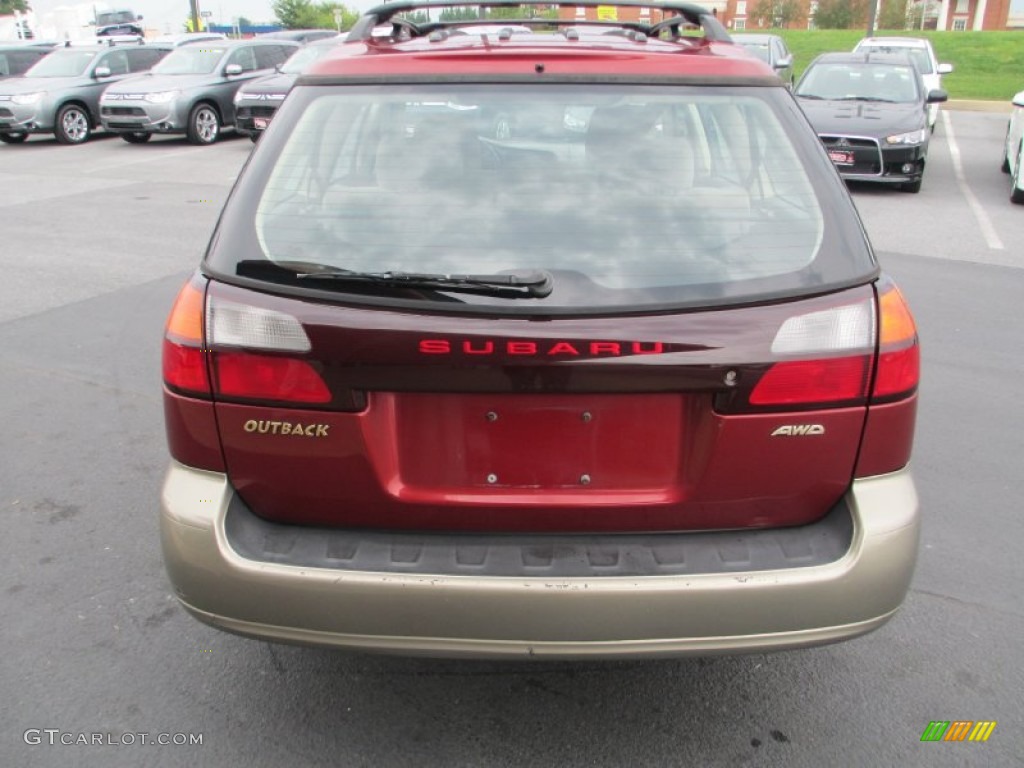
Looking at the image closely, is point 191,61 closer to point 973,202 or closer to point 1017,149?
point 973,202

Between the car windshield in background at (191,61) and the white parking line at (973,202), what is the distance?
13212mm

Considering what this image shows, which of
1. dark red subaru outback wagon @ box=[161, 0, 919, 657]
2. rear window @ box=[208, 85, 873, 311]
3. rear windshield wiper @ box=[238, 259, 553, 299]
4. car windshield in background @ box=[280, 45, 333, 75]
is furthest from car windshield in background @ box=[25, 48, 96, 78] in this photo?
rear windshield wiper @ box=[238, 259, 553, 299]

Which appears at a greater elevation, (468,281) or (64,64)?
(468,281)

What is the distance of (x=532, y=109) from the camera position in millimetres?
2355

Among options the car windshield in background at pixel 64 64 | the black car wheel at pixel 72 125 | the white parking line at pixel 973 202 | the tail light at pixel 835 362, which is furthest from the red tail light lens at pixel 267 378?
the car windshield in background at pixel 64 64

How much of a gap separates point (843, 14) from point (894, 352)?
71.9 meters

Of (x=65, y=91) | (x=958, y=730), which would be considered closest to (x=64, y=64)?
(x=65, y=91)

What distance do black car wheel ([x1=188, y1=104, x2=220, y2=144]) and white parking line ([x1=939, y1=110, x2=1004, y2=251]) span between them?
12.8 meters

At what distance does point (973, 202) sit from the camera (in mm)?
11070

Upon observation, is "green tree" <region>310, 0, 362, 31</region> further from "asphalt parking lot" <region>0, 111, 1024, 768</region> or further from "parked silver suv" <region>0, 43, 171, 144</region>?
"asphalt parking lot" <region>0, 111, 1024, 768</region>

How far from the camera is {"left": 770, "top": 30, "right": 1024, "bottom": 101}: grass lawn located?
27.3 meters

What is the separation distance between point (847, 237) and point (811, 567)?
0.81 meters

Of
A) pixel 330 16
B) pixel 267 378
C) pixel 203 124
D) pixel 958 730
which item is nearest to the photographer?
pixel 267 378

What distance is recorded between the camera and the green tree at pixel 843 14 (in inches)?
2564
